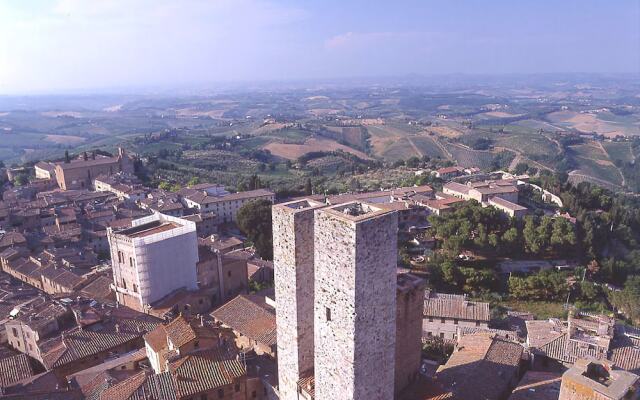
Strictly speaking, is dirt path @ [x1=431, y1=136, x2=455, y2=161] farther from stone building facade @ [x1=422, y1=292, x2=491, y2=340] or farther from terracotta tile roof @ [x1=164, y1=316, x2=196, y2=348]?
terracotta tile roof @ [x1=164, y1=316, x2=196, y2=348]

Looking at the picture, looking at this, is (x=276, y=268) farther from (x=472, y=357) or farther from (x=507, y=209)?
(x=507, y=209)

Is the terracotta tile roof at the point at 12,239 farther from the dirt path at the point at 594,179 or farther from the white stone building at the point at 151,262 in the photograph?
the dirt path at the point at 594,179

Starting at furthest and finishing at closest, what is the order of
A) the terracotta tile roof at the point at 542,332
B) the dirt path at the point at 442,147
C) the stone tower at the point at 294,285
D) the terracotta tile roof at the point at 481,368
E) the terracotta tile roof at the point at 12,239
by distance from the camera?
the dirt path at the point at 442,147 → the terracotta tile roof at the point at 12,239 → the terracotta tile roof at the point at 542,332 → the terracotta tile roof at the point at 481,368 → the stone tower at the point at 294,285

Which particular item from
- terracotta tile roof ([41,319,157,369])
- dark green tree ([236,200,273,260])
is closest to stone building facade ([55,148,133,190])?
dark green tree ([236,200,273,260])

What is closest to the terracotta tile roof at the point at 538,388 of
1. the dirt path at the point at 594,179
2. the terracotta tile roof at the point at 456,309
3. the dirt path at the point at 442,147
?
the terracotta tile roof at the point at 456,309

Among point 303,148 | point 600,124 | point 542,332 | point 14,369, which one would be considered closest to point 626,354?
point 542,332

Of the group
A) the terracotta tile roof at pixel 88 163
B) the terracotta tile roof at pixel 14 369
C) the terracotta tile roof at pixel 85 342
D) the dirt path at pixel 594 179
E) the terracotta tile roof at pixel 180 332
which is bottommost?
the dirt path at pixel 594 179
